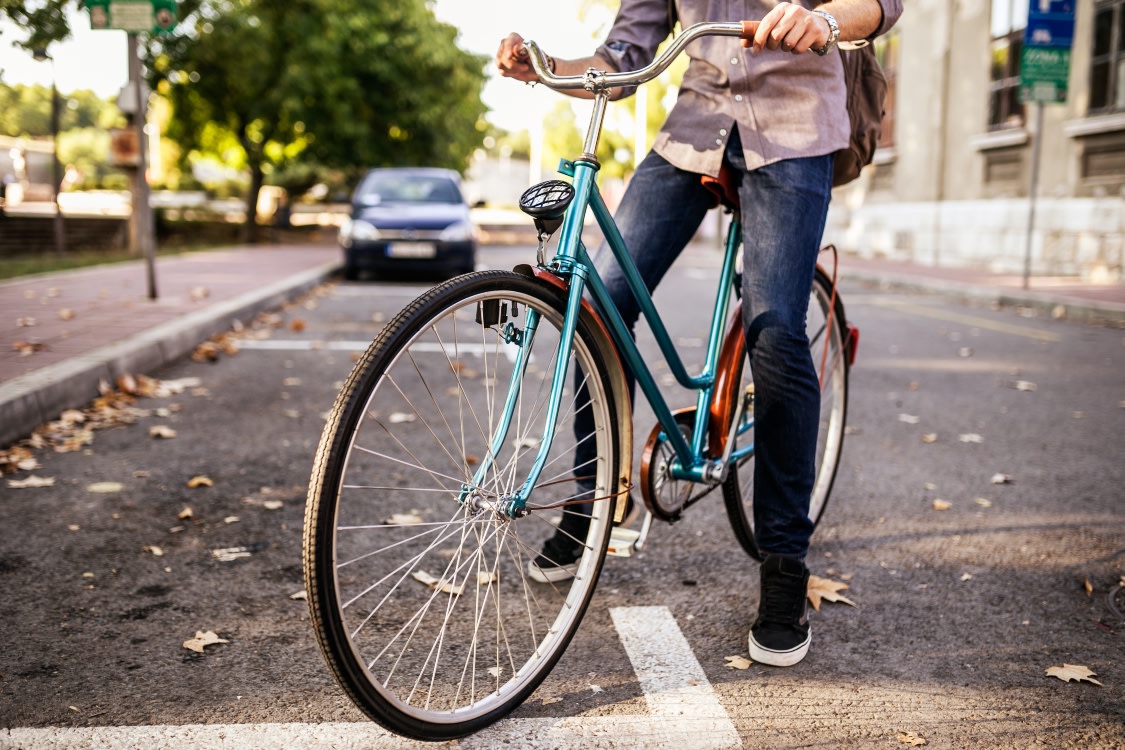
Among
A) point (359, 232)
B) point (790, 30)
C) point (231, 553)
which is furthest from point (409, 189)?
point (790, 30)

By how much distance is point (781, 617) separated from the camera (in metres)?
2.58

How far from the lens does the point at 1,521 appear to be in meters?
3.54

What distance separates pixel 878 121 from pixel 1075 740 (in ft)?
5.12

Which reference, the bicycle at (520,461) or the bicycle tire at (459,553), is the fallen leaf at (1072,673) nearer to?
the bicycle at (520,461)

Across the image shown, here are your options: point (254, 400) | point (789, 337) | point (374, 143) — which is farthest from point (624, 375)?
point (374, 143)

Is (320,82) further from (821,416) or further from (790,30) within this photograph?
(790,30)

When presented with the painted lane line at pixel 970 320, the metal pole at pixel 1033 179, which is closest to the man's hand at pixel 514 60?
the painted lane line at pixel 970 320

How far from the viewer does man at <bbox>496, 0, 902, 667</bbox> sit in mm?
2590

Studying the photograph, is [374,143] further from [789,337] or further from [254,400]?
[789,337]

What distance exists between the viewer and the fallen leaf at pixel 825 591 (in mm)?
2930

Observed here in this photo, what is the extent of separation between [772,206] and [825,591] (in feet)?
3.62

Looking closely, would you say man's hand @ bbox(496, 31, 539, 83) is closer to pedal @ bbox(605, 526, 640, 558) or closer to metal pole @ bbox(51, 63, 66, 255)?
pedal @ bbox(605, 526, 640, 558)

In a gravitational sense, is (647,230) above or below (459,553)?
above

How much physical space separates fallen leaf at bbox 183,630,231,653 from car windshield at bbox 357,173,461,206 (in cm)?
1258
